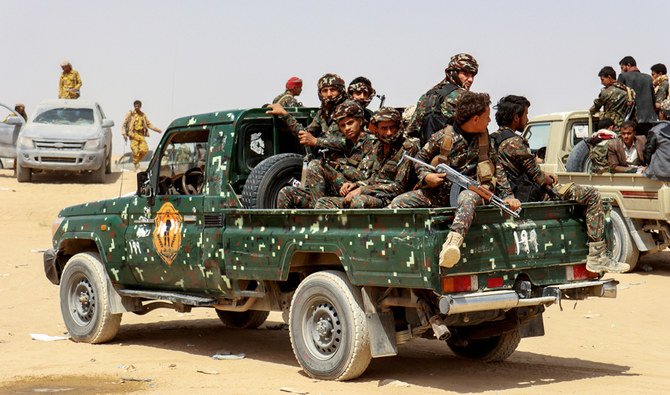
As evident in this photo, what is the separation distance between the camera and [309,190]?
9.48 m

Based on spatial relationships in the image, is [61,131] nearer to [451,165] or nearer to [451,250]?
[451,165]

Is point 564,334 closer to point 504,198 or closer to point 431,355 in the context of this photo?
point 431,355

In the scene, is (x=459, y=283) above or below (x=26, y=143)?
below

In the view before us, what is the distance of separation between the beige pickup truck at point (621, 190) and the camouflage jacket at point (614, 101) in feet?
1.25

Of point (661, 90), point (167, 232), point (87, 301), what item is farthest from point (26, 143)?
point (167, 232)

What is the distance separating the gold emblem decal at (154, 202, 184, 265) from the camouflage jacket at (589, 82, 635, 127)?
8.13 metres

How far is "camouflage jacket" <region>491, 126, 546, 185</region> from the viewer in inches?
352

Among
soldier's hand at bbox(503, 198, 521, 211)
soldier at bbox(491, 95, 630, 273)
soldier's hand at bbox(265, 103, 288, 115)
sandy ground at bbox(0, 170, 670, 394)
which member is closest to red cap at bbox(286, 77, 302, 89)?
sandy ground at bbox(0, 170, 670, 394)

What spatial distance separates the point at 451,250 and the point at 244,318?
4811 millimetres

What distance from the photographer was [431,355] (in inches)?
402

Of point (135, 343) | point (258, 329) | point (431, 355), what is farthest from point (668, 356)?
point (135, 343)

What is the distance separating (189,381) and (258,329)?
10.9 ft

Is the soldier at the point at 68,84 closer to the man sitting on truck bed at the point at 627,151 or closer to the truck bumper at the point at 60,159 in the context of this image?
the truck bumper at the point at 60,159

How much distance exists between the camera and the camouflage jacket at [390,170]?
354 inches
